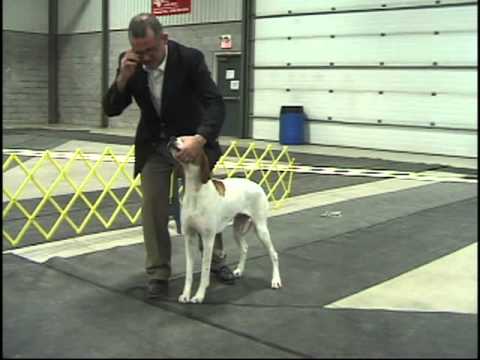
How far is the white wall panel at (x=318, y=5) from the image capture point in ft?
48.4

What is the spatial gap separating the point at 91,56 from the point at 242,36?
6.97 meters

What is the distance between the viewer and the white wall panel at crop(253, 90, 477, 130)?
1403 cm

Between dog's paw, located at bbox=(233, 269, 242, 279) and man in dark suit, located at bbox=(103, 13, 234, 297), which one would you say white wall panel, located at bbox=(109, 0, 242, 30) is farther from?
man in dark suit, located at bbox=(103, 13, 234, 297)

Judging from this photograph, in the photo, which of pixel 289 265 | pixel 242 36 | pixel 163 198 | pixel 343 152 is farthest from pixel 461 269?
pixel 242 36

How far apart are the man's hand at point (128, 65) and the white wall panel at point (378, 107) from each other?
36.4 feet

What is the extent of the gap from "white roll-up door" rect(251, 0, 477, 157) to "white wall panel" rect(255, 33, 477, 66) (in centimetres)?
2

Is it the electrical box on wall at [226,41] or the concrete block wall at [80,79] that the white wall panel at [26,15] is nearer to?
the concrete block wall at [80,79]

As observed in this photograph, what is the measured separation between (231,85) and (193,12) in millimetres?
2692

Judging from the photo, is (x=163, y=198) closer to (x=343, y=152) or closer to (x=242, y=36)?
(x=343, y=152)

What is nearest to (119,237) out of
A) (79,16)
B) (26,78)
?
(79,16)

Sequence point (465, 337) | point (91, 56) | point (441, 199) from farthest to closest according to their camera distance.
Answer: point (91, 56), point (441, 199), point (465, 337)

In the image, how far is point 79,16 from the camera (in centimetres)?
2266

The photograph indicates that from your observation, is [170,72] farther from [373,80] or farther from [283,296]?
[373,80]

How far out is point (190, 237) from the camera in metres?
4.21
